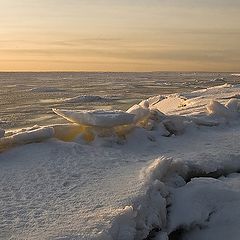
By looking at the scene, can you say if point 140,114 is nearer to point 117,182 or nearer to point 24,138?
point 24,138

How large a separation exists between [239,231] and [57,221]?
6.24 feet

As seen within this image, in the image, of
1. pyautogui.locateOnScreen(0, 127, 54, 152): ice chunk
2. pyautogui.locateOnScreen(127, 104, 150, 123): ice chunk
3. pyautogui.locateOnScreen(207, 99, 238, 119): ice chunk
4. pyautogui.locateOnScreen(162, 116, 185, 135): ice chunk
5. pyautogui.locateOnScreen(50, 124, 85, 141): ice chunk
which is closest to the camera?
pyautogui.locateOnScreen(0, 127, 54, 152): ice chunk

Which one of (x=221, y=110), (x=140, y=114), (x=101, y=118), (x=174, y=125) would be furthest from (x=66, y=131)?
(x=221, y=110)

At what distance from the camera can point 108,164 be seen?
5391 mm

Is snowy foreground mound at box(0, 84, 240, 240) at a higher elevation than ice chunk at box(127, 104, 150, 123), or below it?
below

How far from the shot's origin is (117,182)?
186 inches

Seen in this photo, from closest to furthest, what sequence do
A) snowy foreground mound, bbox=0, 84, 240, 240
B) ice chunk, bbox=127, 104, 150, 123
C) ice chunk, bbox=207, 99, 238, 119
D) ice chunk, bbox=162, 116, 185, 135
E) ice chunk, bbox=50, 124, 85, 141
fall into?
snowy foreground mound, bbox=0, 84, 240, 240 → ice chunk, bbox=50, 124, 85, 141 → ice chunk, bbox=127, 104, 150, 123 → ice chunk, bbox=162, 116, 185, 135 → ice chunk, bbox=207, 99, 238, 119

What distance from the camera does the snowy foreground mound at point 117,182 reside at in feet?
12.5

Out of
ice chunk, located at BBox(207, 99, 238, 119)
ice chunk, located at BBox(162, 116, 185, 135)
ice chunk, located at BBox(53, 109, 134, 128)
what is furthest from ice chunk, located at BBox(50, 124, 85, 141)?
ice chunk, located at BBox(207, 99, 238, 119)

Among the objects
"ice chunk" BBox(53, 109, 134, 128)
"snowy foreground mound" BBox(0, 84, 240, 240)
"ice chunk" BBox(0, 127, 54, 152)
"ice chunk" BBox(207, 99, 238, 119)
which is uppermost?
"ice chunk" BBox(53, 109, 134, 128)

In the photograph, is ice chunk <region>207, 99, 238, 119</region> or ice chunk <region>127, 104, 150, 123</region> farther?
ice chunk <region>207, 99, 238, 119</region>

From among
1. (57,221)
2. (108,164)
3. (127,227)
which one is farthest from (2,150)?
(127,227)

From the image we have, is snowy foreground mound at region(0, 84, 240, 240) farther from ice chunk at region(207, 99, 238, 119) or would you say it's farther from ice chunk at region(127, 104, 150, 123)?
ice chunk at region(207, 99, 238, 119)

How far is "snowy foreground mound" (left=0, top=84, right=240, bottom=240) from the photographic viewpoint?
12.5 feet
